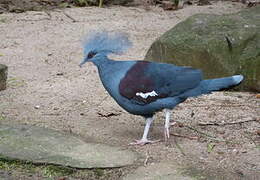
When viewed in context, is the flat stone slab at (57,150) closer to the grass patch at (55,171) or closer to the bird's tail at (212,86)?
the grass patch at (55,171)

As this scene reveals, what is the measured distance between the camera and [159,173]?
3375mm

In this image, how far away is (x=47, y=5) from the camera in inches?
320

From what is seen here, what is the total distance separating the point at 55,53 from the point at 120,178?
9.67 ft

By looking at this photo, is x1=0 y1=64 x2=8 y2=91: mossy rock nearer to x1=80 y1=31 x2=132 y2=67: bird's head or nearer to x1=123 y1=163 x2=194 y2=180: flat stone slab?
x1=80 y1=31 x2=132 y2=67: bird's head

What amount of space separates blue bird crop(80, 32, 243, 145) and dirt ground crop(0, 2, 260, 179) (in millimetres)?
276

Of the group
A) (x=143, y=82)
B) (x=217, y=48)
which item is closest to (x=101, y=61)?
(x=143, y=82)

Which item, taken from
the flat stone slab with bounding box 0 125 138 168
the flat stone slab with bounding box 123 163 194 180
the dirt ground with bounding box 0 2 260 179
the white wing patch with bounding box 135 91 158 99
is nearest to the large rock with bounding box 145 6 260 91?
the dirt ground with bounding box 0 2 260 179

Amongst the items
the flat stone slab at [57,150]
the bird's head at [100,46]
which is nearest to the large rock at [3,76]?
the flat stone slab at [57,150]

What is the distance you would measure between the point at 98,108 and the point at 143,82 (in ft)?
3.00

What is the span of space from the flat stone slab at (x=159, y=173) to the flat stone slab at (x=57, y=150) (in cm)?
12

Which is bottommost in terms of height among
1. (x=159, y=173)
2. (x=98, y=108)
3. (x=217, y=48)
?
(x=98, y=108)

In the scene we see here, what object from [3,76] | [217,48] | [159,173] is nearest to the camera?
[159,173]

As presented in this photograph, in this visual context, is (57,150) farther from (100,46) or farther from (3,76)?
(3,76)

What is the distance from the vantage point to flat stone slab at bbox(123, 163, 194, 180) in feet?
10.9
